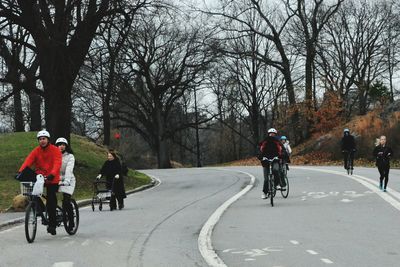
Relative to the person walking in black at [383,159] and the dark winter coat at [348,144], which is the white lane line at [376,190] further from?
the dark winter coat at [348,144]

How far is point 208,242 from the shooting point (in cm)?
888

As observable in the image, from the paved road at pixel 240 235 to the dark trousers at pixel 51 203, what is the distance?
36 cm

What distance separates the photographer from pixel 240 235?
9.55 m

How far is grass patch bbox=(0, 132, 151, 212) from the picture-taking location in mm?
20047

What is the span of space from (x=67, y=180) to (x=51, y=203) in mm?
483

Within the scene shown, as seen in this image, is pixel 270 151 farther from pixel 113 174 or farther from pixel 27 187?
pixel 27 187

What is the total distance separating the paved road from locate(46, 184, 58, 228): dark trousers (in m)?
0.36

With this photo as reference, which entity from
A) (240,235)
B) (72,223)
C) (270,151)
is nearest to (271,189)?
(270,151)

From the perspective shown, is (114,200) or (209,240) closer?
(209,240)

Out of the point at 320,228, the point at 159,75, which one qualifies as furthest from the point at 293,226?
the point at 159,75

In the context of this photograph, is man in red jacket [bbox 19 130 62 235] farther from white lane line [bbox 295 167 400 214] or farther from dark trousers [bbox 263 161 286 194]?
white lane line [bbox 295 167 400 214]

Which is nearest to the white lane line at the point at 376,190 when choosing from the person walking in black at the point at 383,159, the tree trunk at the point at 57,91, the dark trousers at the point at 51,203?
the person walking in black at the point at 383,159

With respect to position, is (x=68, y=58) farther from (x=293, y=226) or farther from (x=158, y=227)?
(x=293, y=226)

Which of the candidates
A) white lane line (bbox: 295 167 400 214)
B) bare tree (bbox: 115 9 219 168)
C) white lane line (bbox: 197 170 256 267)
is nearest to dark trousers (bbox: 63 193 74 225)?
white lane line (bbox: 197 170 256 267)
